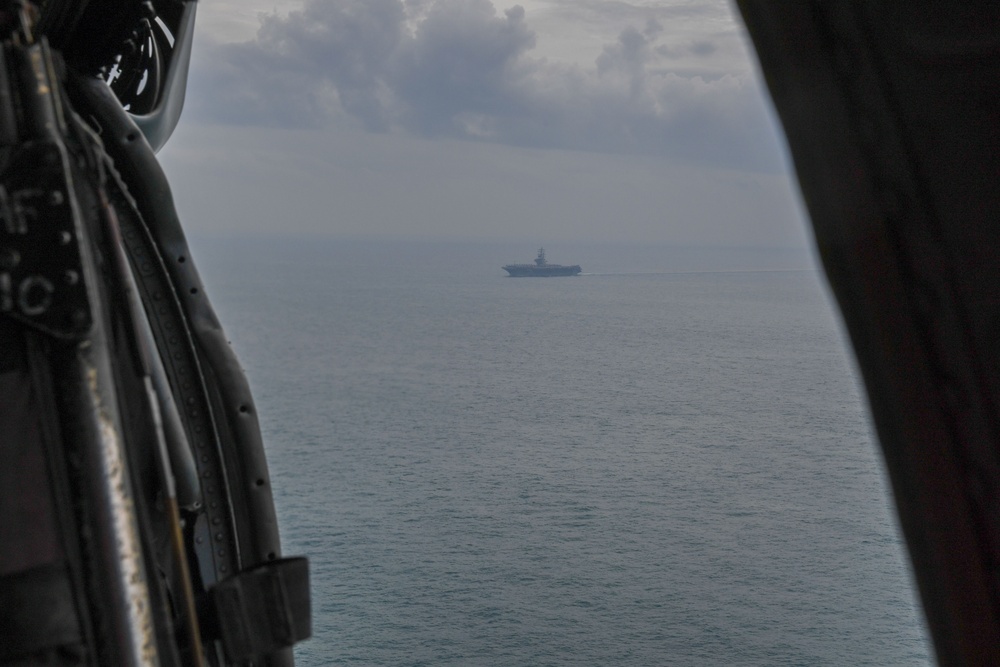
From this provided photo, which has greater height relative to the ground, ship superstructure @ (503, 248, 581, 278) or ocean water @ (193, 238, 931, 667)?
ship superstructure @ (503, 248, 581, 278)

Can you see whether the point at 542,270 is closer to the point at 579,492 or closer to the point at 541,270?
the point at 541,270

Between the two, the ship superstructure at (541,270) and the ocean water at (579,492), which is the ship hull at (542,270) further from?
the ocean water at (579,492)

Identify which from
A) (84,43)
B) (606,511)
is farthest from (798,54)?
(606,511)

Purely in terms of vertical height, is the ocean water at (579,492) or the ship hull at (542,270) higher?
the ship hull at (542,270)

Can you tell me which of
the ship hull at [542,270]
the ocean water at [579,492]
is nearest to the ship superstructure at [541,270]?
the ship hull at [542,270]

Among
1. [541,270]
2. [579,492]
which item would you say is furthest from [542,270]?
[579,492]

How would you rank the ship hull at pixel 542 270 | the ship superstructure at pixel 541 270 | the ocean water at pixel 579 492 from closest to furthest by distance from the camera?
the ocean water at pixel 579 492 → the ship superstructure at pixel 541 270 → the ship hull at pixel 542 270

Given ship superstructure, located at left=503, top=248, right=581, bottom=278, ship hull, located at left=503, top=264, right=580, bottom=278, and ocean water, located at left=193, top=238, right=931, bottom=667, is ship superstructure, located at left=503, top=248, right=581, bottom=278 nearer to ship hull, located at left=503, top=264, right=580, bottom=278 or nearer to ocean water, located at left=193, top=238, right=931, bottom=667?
ship hull, located at left=503, top=264, right=580, bottom=278

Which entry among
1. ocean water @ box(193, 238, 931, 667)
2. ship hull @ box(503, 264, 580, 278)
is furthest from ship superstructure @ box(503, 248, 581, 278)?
ocean water @ box(193, 238, 931, 667)
